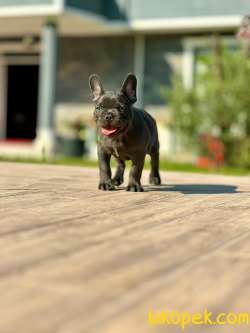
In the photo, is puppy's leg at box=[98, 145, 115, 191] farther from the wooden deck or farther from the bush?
the bush

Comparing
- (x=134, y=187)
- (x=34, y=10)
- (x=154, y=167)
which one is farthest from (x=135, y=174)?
(x=34, y=10)

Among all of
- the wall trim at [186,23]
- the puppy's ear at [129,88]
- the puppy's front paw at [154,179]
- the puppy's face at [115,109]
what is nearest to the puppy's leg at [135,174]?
the puppy's face at [115,109]

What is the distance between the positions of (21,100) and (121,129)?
58.6ft

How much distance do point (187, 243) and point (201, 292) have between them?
907 millimetres

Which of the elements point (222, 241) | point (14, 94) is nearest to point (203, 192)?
point (222, 241)

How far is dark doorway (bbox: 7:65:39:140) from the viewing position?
73.3 ft

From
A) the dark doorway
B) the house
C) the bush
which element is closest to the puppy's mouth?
the bush

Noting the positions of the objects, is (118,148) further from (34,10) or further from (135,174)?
(34,10)

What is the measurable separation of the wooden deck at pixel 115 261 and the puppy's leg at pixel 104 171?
2.25 feet

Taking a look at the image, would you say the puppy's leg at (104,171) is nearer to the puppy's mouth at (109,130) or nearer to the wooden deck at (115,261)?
the puppy's mouth at (109,130)

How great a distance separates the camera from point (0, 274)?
2453 millimetres

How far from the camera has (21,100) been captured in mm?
22969

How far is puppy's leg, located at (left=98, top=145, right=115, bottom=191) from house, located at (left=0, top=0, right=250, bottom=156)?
36.2 ft

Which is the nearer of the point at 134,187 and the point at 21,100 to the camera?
the point at 134,187
